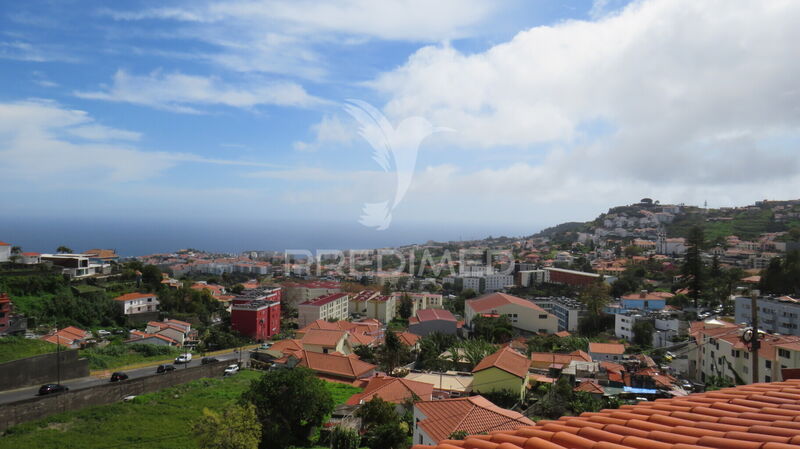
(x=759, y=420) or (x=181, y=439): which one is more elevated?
(x=759, y=420)

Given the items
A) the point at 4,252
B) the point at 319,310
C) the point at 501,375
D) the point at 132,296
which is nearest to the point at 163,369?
the point at 132,296

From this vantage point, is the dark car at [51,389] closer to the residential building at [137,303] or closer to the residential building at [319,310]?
the residential building at [137,303]

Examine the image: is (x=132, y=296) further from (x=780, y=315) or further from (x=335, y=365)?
(x=780, y=315)

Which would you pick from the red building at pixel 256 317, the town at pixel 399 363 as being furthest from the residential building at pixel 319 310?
the red building at pixel 256 317

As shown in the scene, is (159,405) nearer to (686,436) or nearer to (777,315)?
(686,436)

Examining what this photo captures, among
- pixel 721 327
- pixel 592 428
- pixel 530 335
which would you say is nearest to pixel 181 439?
pixel 592 428

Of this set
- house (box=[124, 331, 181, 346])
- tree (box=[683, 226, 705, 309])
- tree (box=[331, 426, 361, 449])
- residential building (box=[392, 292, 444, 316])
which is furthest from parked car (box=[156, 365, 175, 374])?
tree (box=[683, 226, 705, 309])

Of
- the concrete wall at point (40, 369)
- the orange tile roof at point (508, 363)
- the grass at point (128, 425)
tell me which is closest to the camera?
the grass at point (128, 425)
